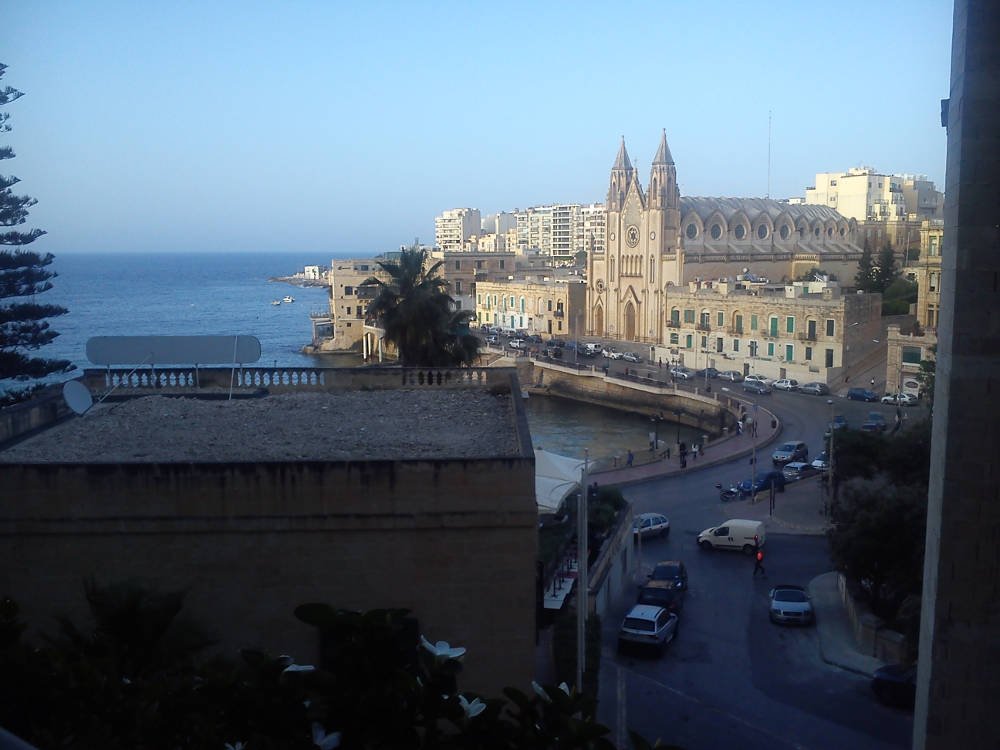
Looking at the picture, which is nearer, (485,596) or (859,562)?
(485,596)

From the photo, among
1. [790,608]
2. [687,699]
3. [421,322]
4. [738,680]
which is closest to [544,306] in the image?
[421,322]

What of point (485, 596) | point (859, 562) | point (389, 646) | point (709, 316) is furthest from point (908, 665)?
point (709, 316)

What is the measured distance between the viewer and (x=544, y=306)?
5156 centimetres

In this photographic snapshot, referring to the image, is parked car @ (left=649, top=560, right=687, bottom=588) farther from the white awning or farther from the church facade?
the church facade

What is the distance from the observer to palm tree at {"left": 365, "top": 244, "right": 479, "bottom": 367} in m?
18.7

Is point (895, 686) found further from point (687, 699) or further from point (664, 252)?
point (664, 252)

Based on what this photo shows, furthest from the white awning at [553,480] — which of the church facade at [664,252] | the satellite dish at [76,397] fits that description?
the church facade at [664,252]

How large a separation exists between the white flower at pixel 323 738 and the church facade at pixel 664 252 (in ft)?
129

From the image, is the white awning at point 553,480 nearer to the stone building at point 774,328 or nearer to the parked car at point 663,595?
the parked car at point 663,595

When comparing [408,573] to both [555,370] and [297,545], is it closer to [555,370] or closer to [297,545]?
[297,545]

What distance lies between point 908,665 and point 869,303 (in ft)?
89.8

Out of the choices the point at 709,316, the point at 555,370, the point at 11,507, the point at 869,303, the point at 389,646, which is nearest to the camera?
the point at 389,646

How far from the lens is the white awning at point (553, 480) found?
1241cm

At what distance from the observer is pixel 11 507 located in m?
6.67
